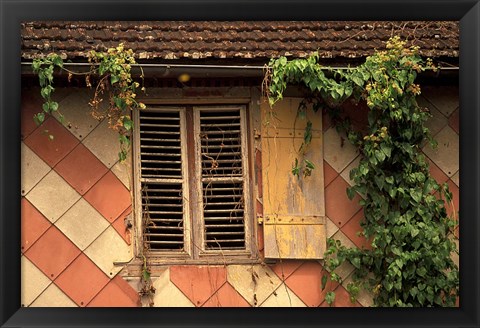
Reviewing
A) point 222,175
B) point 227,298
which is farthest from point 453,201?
point 227,298

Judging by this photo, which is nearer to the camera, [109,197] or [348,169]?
[109,197]

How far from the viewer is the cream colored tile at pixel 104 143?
10.4 m

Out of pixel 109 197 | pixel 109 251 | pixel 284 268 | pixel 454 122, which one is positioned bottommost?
pixel 284 268

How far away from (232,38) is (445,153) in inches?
83.2

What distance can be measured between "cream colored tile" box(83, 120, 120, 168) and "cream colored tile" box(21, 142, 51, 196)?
0.41 metres

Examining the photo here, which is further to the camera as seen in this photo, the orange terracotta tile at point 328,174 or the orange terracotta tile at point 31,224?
the orange terracotta tile at point 328,174

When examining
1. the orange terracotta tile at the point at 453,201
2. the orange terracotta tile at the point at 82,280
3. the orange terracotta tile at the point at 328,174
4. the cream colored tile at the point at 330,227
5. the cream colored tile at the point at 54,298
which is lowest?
the cream colored tile at the point at 54,298

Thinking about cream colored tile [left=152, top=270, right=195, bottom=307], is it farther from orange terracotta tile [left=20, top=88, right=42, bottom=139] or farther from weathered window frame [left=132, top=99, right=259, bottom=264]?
orange terracotta tile [left=20, top=88, right=42, bottom=139]

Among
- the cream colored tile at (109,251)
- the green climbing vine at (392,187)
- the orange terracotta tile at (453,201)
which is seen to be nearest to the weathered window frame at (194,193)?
the cream colored tile at (109,251)

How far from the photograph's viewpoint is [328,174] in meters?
10.6

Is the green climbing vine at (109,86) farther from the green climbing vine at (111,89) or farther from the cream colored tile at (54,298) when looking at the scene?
the cream colored tile at (54,298)

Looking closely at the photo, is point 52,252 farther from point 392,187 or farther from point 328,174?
point 392,187

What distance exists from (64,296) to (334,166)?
101 inches

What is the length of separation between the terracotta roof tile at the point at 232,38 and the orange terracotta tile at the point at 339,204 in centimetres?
115
